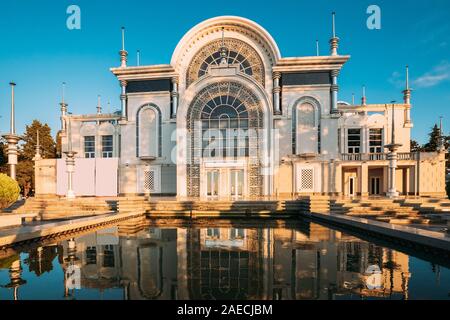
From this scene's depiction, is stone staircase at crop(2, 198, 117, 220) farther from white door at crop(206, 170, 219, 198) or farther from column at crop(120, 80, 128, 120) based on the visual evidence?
column at crop(120, 80, 128, 120)

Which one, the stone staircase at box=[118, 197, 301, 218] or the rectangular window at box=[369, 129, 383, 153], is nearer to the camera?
the stone staircase at box=[118, 197, 301, 218]

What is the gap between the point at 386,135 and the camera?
23375 millimetres

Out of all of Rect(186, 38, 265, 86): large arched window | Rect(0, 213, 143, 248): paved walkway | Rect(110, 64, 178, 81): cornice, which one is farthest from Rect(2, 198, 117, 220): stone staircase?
Rect(186, 38, 265, 86): large arched window

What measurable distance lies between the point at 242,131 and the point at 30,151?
1272 inches

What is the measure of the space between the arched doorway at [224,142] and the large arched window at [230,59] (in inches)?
92.8

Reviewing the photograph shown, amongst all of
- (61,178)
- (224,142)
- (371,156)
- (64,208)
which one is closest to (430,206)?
(371,156)

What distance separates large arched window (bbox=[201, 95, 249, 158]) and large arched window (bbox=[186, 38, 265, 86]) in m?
3.40

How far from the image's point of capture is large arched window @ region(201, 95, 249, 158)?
72.2 feet

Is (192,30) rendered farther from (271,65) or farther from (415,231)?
(415,231)

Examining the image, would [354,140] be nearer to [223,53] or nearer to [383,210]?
[383,210]

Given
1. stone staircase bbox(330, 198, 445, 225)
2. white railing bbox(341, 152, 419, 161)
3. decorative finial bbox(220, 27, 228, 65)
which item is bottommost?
stone staircase bbox(330, 198, 445, 225)

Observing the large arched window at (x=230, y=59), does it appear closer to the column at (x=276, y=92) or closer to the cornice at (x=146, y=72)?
the column at (x=276, y=92)

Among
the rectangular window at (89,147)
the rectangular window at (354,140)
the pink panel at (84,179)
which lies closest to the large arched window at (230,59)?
the rectangular window at (354,140)
